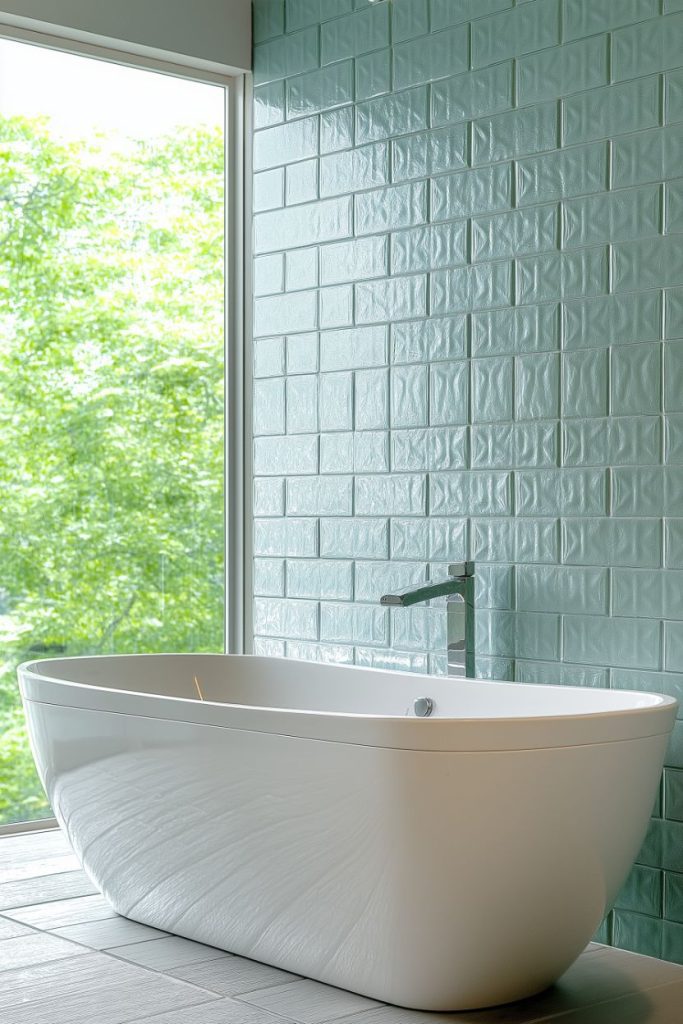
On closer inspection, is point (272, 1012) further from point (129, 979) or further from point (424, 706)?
point (424, 706)

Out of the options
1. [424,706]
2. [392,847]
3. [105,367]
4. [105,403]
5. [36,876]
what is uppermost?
[105,367]

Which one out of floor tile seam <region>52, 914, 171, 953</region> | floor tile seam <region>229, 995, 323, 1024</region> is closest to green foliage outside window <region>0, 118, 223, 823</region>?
floor tile seam <region>52, 914, 171, 953</region>

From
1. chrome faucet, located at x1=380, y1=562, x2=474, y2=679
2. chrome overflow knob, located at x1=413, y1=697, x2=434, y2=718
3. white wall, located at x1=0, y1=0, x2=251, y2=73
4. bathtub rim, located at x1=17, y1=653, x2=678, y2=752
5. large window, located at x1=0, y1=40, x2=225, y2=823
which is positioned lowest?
chrome overflow knob, located at x1=413, y1=697, x2=434, y2=718

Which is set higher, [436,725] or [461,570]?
[461,570]

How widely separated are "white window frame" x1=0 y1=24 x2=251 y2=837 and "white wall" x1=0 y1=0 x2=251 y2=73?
0.31ft

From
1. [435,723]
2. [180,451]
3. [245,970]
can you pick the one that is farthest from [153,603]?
[435,723]

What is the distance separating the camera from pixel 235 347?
467 centimetres

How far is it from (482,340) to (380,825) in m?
1.57

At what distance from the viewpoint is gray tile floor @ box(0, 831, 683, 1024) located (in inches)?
109

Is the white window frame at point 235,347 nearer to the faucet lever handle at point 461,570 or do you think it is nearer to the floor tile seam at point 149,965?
the faucet lever handle at point 461,570

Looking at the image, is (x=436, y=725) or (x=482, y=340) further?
(x=482, y=340)

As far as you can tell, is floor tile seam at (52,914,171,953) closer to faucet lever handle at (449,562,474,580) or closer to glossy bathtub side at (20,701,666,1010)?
glossy bathtub side at (20,701,666,1010)

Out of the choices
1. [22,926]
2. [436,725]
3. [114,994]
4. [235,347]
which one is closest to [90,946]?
[22,926]

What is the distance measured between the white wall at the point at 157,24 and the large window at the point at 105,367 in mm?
107
